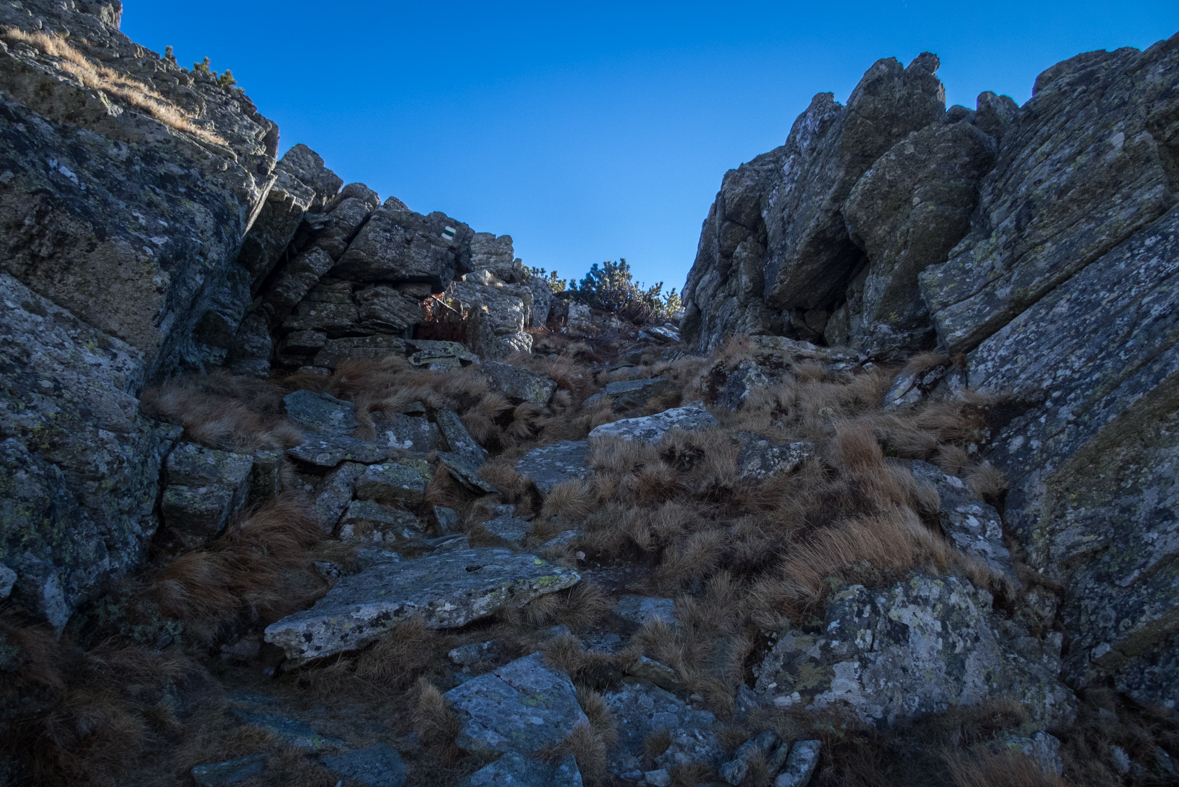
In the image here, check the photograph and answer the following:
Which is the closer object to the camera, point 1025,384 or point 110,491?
point 110,491

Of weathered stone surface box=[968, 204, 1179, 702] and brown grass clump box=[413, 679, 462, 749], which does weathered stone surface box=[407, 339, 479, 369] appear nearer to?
brown grass clump box=[413, 679, 462, 749]

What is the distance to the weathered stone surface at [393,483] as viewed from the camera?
7.82m

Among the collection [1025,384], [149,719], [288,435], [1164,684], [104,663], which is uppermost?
[288,435]

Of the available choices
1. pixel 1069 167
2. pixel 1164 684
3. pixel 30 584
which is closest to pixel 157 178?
Answer: pixel 30 584

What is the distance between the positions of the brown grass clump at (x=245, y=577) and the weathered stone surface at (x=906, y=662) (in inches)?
187

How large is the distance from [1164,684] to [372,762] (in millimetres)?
5794

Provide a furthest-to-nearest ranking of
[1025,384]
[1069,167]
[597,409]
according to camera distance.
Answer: [597,409] → [1069,167] → [1025,384]

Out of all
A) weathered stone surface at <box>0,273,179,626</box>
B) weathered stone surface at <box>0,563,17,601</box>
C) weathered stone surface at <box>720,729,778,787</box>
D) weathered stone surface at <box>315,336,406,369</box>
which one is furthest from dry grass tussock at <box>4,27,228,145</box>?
weathered stone surface at <box>720,729,778,787</box>

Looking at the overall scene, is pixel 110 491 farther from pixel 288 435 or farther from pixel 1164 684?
pixel 1164 684

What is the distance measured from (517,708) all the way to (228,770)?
1841mm

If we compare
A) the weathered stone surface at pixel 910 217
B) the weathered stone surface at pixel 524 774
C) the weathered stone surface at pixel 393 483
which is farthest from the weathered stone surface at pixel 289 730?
the weathered stone surface at pixel 910 217

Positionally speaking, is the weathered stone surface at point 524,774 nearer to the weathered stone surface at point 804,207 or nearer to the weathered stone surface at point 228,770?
the weathered stone surface at point 228,770

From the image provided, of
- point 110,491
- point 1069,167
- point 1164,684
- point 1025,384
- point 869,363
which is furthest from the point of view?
point 869,363

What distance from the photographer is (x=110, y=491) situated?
4.78 meters
